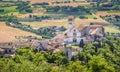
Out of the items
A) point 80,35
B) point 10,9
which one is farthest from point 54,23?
point 80,35

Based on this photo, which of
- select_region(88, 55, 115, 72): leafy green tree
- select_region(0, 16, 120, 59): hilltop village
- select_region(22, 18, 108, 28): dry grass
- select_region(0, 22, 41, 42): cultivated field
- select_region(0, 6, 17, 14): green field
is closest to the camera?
select_region(88, 55, 115, 72): leafy green tree

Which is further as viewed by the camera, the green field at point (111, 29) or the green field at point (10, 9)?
the green field at point (10, 9)

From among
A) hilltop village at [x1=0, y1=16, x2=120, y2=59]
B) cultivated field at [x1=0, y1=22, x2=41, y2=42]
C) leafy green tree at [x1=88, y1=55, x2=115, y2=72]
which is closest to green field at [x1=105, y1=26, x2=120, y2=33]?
cultivated field at [x1=0, y1=22, x2=41, y2=42]

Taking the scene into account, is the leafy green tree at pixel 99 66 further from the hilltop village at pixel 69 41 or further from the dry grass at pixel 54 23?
the dry grass at pixel 54 23

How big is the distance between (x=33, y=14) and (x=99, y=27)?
36922 mm

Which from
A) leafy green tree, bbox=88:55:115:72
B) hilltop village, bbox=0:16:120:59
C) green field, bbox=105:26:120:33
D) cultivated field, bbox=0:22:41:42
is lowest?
green field, bbox=105:26:120:33

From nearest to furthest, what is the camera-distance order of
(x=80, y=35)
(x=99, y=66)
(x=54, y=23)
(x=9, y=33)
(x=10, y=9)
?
(x=99, y=66) < (x=80, y=35) < (x=9, y=33) < (x=54, y=23) < (x=10, y=9)

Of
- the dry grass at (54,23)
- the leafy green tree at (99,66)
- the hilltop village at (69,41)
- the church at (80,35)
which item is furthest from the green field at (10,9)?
the leafy green tree at (99,66)

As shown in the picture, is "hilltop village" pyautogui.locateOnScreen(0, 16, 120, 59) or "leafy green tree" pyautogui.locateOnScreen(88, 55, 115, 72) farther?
"hilltop village" pyautogui.locateOnScreen(0, 16, 120, 59)

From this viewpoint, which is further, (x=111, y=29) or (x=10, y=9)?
(x=10, y=9)

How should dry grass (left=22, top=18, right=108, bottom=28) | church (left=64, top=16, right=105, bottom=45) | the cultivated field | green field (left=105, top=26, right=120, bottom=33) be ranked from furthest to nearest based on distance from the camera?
dry grass (left=22, top=18, right=108, bottom=28), green field (left=105, top=26, right=120, bottom=33), the cultivated field, church (left=64, top=16, right=105, bottom=45)

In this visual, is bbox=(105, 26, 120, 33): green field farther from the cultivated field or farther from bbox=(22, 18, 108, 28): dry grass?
the cultivated field

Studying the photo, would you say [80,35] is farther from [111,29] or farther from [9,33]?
[111,29]

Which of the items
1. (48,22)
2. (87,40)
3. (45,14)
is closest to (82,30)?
(87,40)
